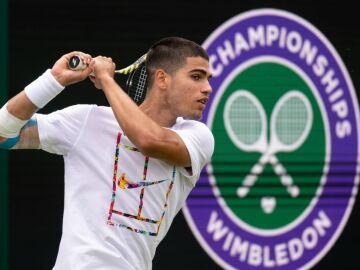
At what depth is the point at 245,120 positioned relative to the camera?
5.74 meters

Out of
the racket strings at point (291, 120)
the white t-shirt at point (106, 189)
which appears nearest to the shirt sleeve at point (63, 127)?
the white t-shirt at point (106, 189)

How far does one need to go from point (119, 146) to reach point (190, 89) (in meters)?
0.35

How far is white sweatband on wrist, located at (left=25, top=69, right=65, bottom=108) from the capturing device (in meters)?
3.76

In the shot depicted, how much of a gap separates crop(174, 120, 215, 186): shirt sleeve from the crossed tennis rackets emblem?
1.64 metres

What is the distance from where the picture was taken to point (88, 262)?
3773 mm

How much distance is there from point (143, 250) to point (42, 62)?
5.75ft

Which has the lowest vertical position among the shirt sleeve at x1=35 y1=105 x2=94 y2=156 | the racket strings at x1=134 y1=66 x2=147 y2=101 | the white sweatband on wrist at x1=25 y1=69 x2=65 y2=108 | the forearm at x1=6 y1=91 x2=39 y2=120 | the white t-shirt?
the white t-shirt

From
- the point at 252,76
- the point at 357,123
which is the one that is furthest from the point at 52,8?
the point at 357,123

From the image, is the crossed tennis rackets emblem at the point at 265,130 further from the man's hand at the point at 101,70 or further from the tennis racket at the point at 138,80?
the man's hand at the point at 101,70

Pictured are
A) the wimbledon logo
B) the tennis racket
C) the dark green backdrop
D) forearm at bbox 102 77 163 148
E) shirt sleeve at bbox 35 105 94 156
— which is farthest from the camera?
the wimbledon logo

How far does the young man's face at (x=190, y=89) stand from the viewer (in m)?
3.96

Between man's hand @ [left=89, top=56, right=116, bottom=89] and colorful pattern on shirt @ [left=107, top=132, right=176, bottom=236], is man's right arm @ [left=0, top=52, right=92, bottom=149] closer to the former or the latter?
man's hand @ [left=89, top=56, right=116, bottom=89]

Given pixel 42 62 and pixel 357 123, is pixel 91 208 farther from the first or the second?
pixel 357 123

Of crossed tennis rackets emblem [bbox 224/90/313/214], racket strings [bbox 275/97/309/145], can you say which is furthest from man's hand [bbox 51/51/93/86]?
racket strings [bbox 275/97/309/145]
